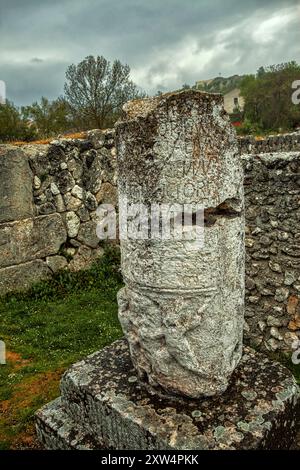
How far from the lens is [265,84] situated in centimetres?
3519

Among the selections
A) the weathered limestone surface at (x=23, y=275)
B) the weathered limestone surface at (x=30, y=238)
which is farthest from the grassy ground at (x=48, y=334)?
the weathered limestone surface at (x=30, y=238)

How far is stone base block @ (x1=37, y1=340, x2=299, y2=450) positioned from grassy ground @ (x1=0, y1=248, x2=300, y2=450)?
0.59 meters

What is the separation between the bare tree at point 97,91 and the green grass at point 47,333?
1285 centimetres

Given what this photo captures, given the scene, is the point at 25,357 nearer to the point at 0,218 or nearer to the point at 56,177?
the point at 0,218

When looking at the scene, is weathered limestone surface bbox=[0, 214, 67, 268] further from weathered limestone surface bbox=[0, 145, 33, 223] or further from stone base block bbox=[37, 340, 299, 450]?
stone base block bbox=[37, 340, 299, 450]

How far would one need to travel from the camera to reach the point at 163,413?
9.14ft

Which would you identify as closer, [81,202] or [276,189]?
[276,189]

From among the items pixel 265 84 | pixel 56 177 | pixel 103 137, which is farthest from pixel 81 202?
pixel 265 84

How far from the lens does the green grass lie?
3941mm

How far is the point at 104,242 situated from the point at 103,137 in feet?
5.76

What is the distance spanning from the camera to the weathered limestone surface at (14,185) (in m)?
6.32

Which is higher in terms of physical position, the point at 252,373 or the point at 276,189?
the point at 276,189

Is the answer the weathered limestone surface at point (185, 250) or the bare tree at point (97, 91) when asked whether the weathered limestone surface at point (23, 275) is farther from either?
the bare tree at point (97, 91)

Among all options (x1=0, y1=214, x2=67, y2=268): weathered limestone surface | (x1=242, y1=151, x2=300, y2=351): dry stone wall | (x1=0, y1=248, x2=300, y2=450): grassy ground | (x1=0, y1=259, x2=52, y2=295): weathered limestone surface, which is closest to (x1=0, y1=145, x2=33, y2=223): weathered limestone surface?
(x1=0, y1=214, x2=67, y2=268): weathered limestone surface
